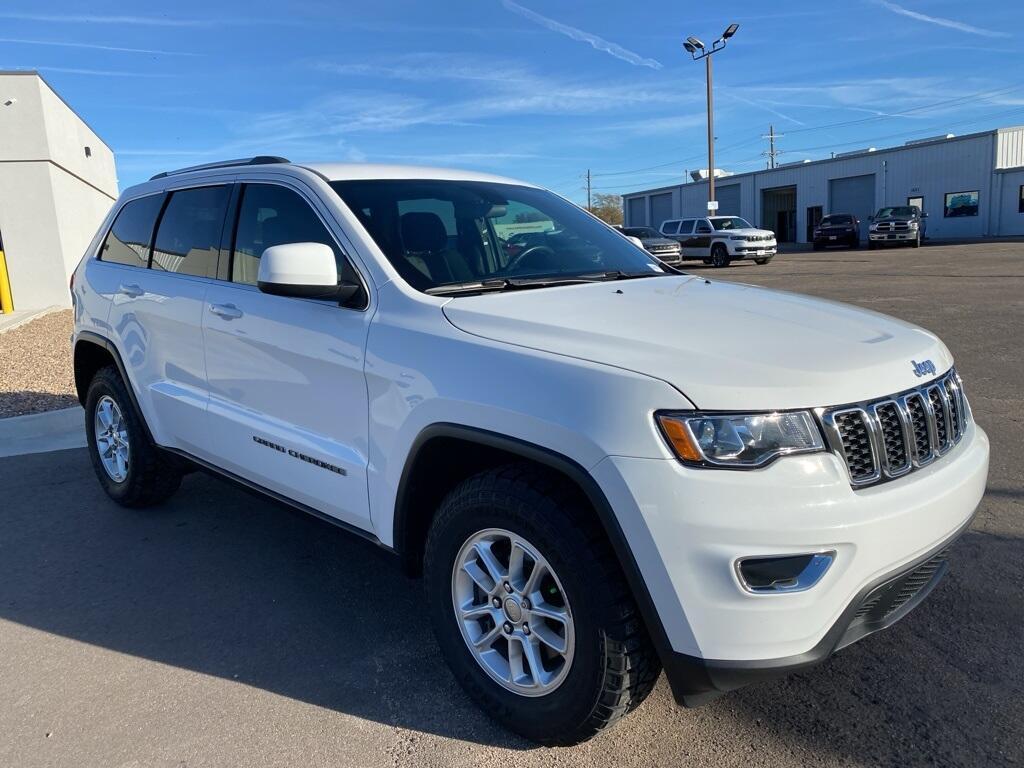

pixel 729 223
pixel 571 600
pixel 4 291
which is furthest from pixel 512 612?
pixel 729 223

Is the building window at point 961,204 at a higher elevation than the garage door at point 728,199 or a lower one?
lower

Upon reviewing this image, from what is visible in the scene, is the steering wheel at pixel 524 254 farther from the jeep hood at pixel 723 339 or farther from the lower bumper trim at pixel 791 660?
the lower bumper trim at pixel 791 660

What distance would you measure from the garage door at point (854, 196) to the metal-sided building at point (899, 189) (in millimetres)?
57

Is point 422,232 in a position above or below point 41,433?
above

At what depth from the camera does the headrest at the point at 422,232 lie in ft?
10.7

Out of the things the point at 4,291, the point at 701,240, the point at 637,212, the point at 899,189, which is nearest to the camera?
the point at 4,291


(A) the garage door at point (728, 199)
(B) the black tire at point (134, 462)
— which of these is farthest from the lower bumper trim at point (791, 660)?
(A) the garage door at point (728, 199)

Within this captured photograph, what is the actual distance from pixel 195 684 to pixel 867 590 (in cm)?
237

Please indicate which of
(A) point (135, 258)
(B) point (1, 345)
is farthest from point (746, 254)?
(A) point (135, 258)

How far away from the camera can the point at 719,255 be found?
1136 inches

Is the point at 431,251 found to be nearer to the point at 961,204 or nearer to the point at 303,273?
the point at 303,273

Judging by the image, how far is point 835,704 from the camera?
2760mm

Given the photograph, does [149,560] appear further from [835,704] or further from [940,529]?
[940,529]

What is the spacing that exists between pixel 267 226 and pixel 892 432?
2.70 metres
